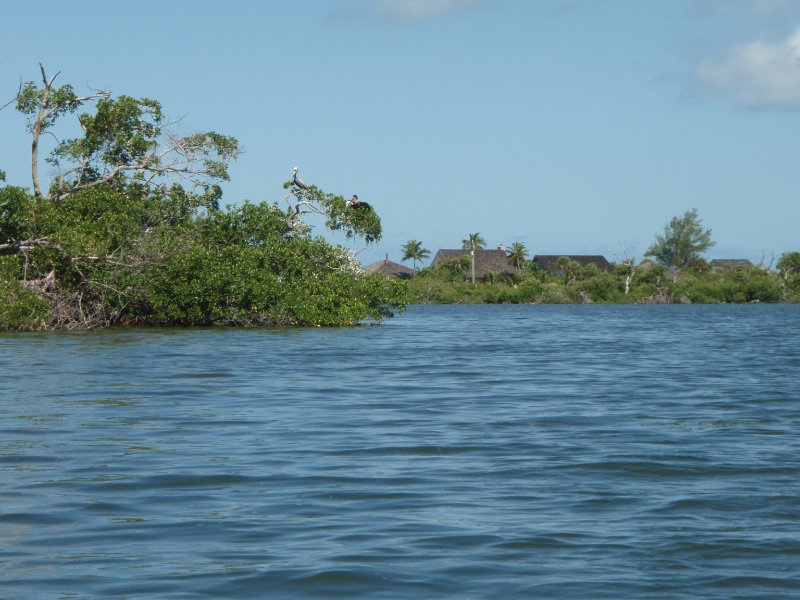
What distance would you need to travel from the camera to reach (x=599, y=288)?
104 m

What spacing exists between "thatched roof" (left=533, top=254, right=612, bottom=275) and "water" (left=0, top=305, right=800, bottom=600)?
97893 millimetres

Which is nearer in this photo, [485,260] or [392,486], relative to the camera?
[392,486]

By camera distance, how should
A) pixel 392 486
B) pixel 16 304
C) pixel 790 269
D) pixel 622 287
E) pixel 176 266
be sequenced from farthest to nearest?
pixel 790 269 < pixel 622 287 < pixel 176 266 < pixel 16 304 < pixel 392 486

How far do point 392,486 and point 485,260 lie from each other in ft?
347

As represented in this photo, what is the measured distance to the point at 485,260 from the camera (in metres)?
114

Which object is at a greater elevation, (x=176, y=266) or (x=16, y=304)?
(x=176, y=266)

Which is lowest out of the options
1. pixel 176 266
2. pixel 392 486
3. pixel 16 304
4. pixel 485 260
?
pixel 392 486

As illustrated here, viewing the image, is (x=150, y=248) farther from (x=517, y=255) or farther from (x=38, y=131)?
(x=517, y=255)

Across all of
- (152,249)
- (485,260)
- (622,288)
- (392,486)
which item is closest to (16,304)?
(152,249)

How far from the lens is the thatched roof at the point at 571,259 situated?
382 feet

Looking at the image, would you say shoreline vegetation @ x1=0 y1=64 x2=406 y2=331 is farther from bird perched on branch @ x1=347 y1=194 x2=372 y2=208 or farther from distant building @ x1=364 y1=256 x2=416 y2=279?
A: distant building @ x1=364 y1=256 x2=416 y2=279

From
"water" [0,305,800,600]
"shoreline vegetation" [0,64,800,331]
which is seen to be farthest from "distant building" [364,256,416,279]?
"water" [0,305,800,600]

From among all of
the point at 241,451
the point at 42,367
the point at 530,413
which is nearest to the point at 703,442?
the point at 530,413

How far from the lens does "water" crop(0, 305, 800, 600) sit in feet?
19.9
